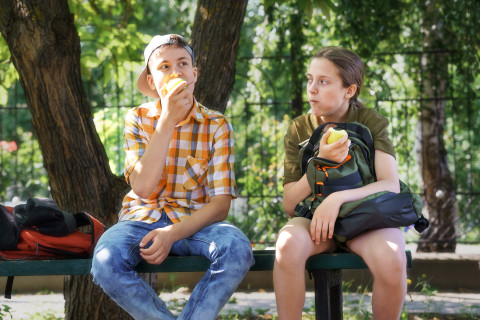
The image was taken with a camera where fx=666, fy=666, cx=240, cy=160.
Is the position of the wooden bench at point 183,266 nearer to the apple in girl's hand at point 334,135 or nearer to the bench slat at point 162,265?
the bench slat at point 162,265

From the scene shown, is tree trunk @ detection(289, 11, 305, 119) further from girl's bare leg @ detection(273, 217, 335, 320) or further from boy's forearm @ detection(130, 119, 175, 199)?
girl's bare leg @ detection(273, 217, 335, 320)

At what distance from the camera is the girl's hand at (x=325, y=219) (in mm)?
2664

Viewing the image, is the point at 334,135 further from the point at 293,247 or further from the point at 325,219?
the point at 293,247

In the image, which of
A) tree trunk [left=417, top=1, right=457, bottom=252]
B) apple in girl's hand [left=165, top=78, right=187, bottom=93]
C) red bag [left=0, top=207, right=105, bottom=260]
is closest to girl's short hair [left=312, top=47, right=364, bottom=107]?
apple in girl's hand [left=165, top=78, right=187, bottom=93]

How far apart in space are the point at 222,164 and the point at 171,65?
1.63 feet

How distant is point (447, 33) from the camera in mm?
6504

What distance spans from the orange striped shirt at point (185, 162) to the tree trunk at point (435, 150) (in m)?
4.07

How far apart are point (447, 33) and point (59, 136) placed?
4.30 meters

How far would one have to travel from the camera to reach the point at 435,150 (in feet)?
23.6

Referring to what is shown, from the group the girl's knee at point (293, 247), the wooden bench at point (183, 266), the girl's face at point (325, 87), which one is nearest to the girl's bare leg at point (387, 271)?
the wooden bench at point (183, 266)

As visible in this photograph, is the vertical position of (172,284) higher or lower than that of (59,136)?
lower

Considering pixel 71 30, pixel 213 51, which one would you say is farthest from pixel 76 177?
pixel 213 51

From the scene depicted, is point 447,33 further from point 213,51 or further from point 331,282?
point 331,282

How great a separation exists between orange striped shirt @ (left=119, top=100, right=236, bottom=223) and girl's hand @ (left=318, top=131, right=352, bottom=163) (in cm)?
47
